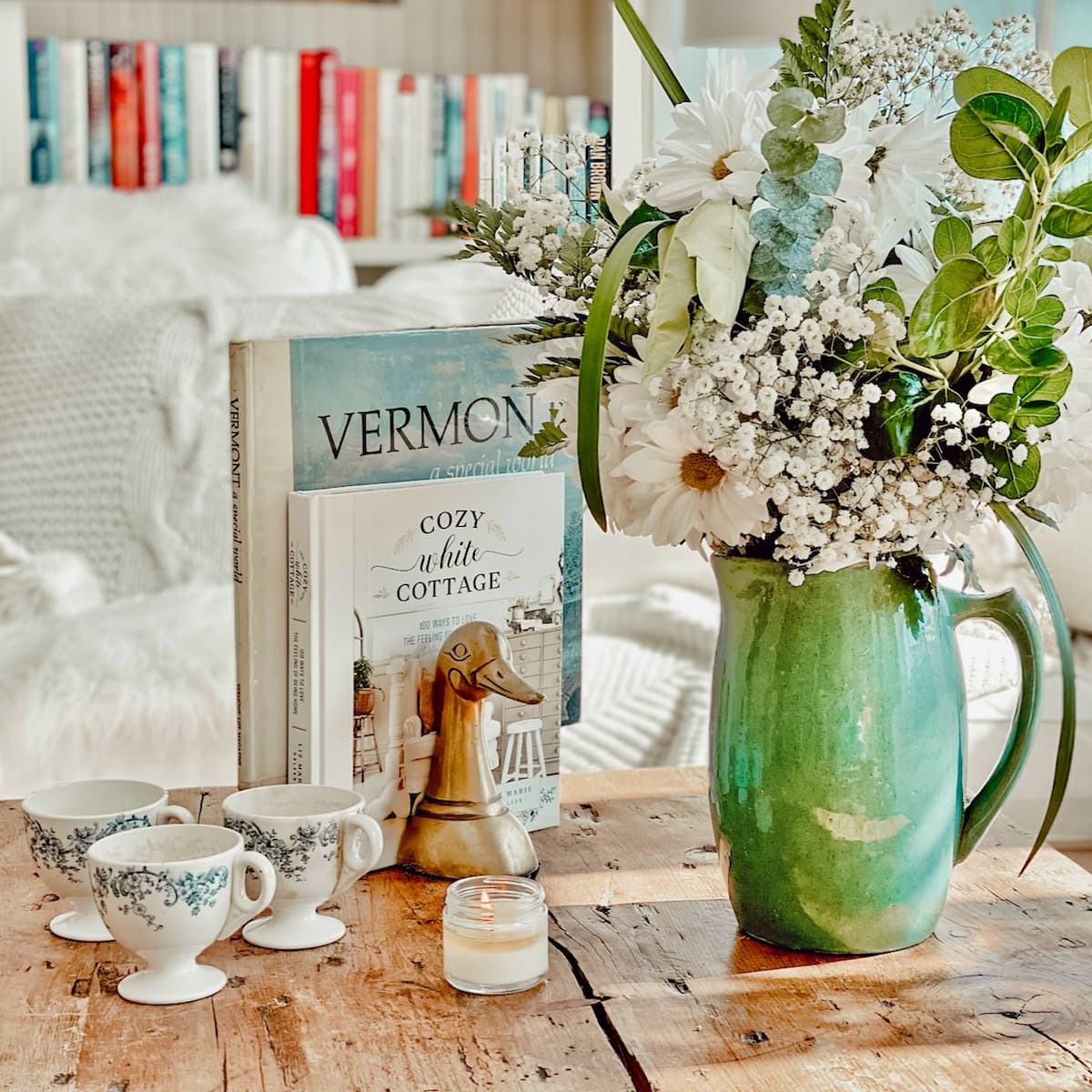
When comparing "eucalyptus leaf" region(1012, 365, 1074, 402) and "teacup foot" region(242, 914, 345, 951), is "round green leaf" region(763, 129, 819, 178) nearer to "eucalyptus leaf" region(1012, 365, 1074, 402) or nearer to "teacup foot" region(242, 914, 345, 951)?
"eucalyptus leaf" region(1012, 365, 1074, 402)

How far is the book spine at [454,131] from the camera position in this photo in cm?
262

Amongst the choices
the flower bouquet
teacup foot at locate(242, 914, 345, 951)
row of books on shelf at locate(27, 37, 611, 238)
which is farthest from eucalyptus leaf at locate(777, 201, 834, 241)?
row of books on shelf at locate(27, 37, 611, 238)

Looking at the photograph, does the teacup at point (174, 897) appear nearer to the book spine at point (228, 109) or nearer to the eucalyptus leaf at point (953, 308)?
the eucalyptus leaf at point (953, 308)

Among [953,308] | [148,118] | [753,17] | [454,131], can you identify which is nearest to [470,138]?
[454,131]

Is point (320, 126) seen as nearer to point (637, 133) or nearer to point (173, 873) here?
point (637, 133)

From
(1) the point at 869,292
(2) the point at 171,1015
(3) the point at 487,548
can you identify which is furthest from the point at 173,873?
(1) the point at 869,292

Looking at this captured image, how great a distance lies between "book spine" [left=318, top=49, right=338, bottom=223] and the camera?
2551 millimetres

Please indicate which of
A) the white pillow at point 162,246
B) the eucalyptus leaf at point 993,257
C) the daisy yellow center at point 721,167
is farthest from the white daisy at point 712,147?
the white pillow at point 162,246

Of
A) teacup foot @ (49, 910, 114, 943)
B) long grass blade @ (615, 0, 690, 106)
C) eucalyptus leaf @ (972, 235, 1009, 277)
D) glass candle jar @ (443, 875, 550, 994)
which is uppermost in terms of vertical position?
long grass blade @ (615, 0, 690, 106)

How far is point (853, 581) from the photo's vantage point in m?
0.76

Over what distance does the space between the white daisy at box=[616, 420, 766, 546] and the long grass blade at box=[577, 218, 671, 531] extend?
52mm

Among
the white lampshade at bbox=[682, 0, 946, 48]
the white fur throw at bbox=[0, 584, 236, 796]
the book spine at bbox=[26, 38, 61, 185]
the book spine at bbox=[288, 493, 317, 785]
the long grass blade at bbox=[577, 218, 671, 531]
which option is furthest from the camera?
the book spine at bbox=[26, 38, 61, 185]

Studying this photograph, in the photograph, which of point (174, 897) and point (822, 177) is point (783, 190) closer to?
point (822, 177)

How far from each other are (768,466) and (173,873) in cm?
34
